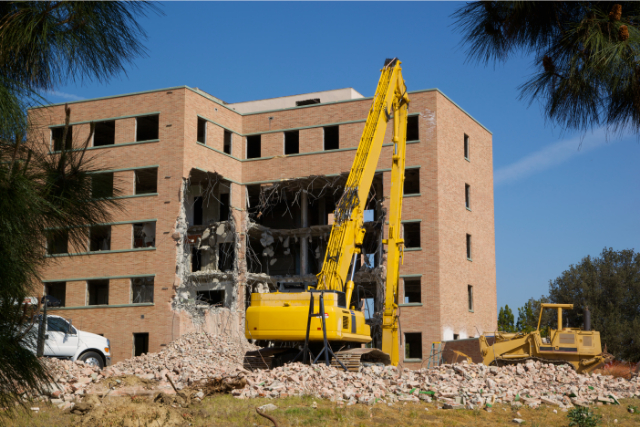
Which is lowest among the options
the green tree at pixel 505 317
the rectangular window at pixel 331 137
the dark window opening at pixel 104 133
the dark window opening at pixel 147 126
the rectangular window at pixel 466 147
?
the green tree at pixel 505 317

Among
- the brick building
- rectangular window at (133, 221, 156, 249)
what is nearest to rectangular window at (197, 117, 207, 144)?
the brick building

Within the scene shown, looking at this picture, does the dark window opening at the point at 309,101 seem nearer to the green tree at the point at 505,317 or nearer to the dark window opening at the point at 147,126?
the dark window opening at the point at 147,126

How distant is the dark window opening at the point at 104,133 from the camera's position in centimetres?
3628

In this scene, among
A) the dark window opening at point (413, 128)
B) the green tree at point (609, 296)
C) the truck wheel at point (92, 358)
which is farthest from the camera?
the green tree at point (609, 296)

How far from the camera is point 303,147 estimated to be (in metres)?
35.2

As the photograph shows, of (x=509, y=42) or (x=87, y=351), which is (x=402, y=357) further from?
(x=509, y=42)

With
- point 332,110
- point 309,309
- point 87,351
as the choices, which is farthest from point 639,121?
point 332,110

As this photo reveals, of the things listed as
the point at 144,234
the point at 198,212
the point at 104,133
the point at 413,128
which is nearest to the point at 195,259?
the point at 198,212

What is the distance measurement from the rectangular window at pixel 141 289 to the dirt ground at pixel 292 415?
19.2 m

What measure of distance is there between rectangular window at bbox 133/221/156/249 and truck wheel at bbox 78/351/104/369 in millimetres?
11514

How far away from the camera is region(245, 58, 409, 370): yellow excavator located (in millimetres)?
18562

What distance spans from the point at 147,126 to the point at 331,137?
10478 mm

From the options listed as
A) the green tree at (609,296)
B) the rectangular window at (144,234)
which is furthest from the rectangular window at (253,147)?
the green tree at (609,296)

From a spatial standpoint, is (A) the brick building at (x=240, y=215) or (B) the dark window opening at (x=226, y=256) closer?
(A) the brick building at (x=240, y=215)
